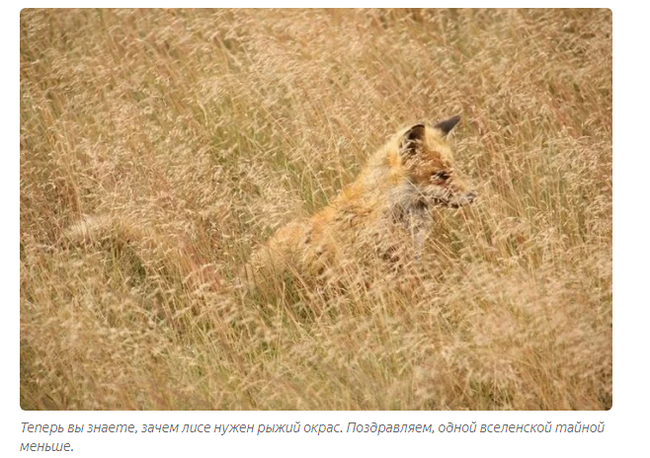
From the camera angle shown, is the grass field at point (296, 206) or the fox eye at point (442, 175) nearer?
the grass field at point (296, 206)

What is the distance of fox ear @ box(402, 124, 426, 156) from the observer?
15.7 feet

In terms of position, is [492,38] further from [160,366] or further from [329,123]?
[160,366]

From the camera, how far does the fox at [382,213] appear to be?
14.8 feet

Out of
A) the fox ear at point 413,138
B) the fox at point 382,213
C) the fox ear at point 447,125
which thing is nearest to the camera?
the fox at point 382,213

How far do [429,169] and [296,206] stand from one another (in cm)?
92

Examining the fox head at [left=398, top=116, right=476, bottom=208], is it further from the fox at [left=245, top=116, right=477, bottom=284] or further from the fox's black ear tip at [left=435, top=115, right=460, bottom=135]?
the fox's black ear tip at [left=435, top=115, right=460, bottom=135]

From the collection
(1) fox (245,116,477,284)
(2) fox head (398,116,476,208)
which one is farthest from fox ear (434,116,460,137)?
(2) fox head (398,116,476,208)

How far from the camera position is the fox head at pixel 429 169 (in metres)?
4.79

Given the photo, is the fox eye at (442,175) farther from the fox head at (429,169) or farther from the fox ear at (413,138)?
the fox ear at (413,138)

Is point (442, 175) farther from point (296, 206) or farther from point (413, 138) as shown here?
point (296, 206)

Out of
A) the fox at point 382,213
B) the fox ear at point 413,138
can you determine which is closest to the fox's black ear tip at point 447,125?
the fox at point 382,213

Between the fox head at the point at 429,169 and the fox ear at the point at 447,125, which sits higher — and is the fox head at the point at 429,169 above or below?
below

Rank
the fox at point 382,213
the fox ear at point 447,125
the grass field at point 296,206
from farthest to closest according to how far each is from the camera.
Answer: the fox ear at point 447,125, the fox at point 382,213, the grass field at point 296,206

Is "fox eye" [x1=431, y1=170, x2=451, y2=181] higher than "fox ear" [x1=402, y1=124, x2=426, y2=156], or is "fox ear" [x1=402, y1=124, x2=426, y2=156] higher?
"fox ear" [x1=402, y1=124, x2=426, y2=156]
